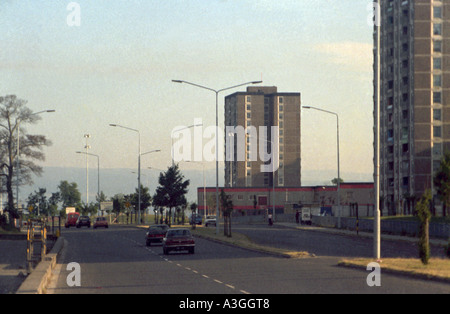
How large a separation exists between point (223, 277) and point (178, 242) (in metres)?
15.8

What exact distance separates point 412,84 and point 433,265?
81.8 m

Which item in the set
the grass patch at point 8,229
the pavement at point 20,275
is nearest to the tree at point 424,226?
the pavement at point 20,275

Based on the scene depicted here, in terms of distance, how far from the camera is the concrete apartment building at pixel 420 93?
10438cm

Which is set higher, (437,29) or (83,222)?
(437,29)

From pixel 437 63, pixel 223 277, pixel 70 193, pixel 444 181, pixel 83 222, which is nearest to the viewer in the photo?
pixel 223 277

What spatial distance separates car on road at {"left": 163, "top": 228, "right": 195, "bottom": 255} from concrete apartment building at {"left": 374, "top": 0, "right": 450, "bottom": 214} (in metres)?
66.2

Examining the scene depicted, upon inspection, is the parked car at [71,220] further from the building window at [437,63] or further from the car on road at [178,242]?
the car on road at [178,242]

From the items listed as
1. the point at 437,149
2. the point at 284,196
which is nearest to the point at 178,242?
the point at 437,149

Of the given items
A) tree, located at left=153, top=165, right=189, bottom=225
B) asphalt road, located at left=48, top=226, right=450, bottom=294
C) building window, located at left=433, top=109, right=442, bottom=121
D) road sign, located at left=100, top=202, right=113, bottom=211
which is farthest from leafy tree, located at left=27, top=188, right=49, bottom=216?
asphalt road, located at left=48, top=226, right=450, bottom=294

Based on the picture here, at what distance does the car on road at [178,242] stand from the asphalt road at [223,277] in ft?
10.7

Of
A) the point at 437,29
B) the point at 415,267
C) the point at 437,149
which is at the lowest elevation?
the point at 415,267

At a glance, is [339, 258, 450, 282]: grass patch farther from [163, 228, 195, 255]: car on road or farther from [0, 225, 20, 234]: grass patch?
[0, 225, 20, 234]: grass patch

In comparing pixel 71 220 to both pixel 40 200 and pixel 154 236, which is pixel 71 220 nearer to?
pixel 40 200

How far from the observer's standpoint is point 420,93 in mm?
104750
